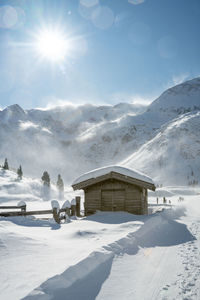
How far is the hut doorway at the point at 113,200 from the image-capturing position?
1498cm

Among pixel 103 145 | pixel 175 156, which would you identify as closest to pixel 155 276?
pixel 175 156

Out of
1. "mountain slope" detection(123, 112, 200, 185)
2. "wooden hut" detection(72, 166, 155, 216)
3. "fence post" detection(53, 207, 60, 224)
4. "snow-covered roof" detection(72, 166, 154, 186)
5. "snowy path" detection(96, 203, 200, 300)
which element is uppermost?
"mountain slope" detection(123, 112, 200, 185)

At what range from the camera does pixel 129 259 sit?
603 centimetres

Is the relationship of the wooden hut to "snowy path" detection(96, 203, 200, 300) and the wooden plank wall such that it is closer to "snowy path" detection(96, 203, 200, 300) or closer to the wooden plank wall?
the wooden plank wall

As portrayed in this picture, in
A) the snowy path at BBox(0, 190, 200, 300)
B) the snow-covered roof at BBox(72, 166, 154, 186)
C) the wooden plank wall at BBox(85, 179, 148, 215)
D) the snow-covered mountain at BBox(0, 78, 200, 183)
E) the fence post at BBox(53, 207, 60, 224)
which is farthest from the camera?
the snow-covered mountain at BBox(0, 78, 200, 183)

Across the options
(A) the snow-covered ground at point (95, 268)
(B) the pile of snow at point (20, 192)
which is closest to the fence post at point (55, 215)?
(A) the snow-covered ground at point (95, 268)

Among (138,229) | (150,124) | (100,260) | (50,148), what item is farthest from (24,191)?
(150,124)

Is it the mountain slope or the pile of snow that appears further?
the mountain slope

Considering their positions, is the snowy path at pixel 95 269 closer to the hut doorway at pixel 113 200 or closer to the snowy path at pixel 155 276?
the snowy path at pixel 155 276

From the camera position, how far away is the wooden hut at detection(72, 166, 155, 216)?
46.9ft

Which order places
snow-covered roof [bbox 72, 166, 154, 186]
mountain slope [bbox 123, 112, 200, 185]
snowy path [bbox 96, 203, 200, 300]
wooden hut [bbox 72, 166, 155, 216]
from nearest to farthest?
snowy path [bbox 96, 203, 200, 300], snow-covered roof [bbox 72, 166, 154, 186], wooden hut [bbox 72, 166, 155, 216], mountain slope [bbox 123, 112, 200, 185]

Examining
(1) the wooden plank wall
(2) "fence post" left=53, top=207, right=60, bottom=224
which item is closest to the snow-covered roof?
(1) the wooden plank wall

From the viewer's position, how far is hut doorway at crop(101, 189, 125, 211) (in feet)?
49.2

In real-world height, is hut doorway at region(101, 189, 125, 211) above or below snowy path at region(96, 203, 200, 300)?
above
